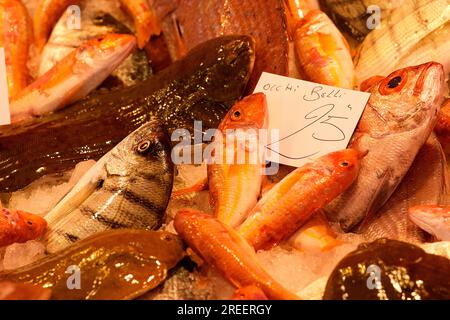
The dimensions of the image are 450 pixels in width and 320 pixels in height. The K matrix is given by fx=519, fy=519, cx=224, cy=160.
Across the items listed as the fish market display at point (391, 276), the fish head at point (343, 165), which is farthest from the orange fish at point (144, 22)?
the fish market display at point (391, 276)

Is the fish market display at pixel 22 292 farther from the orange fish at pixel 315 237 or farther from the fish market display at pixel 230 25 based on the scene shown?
the fish market display at pixel 230 25

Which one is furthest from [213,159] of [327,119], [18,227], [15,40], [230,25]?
[15,40]

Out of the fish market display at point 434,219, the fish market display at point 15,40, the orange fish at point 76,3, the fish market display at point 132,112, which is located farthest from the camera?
the orange fish at point 76,3

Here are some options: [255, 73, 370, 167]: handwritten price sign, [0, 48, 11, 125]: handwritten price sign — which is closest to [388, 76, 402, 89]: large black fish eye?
[255, 73, 370, 167]: handwritten price sign

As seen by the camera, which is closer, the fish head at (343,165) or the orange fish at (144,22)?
the fish head at (343,165)

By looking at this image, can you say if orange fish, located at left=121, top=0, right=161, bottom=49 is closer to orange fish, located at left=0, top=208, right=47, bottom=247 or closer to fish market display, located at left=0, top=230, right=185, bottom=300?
orange fish, located at left=0, top=208, right=47, bottom=247
